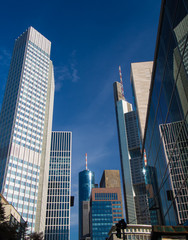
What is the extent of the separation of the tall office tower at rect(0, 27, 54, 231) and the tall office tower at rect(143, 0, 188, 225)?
9949 cm

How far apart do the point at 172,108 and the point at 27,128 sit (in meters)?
124

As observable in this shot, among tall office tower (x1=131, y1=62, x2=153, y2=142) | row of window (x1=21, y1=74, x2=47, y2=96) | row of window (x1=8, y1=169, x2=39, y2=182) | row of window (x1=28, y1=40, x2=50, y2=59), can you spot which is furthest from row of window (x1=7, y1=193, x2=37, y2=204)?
row of window (x1=28, y1=40, x2=50, y2=59)

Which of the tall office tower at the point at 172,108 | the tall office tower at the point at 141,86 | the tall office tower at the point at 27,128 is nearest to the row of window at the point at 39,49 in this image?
the tall office tower at the point at 27,128

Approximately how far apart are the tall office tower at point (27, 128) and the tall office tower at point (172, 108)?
9949 cm

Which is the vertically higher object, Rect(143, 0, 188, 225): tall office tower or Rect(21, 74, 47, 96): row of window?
Rect(21, 74, 47, 96): row of window

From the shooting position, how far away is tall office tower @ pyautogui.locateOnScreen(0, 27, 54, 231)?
116 meters

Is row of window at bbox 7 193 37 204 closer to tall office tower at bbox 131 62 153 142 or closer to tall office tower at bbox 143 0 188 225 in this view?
tall office tower at bbox 131 62 153 142

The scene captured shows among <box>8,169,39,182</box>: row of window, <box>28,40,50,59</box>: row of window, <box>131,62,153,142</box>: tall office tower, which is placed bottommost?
<box>8,169,39,182</box>: row of window

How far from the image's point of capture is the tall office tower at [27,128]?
116 metres

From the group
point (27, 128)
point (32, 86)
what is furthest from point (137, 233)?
point (32, 86)

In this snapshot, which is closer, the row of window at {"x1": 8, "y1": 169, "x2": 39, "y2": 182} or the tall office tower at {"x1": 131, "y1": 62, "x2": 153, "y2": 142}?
the tall office tower at {"x1": 131, "y1": 62, "x2": 153, "y2": 142}

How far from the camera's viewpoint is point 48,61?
566 ft

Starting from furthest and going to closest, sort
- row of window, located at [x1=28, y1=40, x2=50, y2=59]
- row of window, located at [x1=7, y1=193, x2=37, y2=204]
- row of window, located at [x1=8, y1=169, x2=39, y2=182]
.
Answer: row of window, located at [x1=28, y1=40, x2=50, y2=59] → row of window, located at [x1=8, y1=169, x2=39, y2=182] → row of window, located at [x1=7, y1=193, x2=37, y2=204]

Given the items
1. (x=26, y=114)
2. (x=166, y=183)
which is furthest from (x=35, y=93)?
(x=166, y=183)
